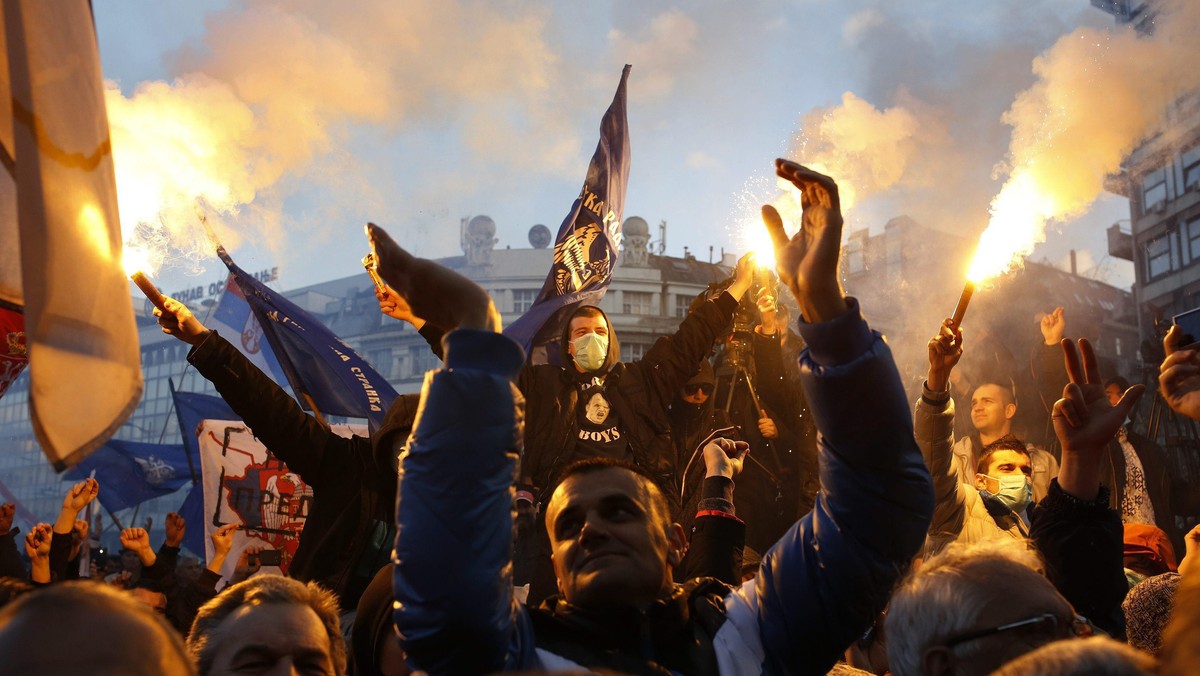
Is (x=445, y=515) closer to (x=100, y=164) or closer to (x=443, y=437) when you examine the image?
(x=443, y=437)

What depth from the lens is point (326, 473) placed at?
4203 millimetres

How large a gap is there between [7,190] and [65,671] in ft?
6.88

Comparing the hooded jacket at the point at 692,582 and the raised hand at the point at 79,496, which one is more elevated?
the hooded jacket at the point at 692,582

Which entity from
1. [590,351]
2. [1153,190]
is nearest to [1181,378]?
[590,351]

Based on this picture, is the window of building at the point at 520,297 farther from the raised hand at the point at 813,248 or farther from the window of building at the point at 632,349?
the raised hand at the point at 813,248

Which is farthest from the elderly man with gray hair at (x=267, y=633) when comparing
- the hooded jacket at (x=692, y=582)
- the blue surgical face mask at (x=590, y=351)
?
the blue surgical face mask at (x=590, y=351)

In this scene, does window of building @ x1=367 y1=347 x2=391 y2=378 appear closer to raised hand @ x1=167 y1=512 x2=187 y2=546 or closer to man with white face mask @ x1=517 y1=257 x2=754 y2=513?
raised hand @ x1=167 y1=512 x2=187 y2=546

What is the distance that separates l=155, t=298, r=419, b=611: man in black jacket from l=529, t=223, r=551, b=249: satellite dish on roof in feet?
194

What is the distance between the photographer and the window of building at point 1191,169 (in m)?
30.8

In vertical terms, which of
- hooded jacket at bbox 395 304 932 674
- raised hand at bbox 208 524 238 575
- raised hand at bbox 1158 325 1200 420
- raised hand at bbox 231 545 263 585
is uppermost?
raised hand at bbox 1158 325 1200 420

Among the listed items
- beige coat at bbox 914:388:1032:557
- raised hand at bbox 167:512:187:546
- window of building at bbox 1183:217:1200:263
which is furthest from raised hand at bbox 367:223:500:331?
window of building at bbox 1183:217:1200:263

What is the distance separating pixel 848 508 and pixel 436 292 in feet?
3.07

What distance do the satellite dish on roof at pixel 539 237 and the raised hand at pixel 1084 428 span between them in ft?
198

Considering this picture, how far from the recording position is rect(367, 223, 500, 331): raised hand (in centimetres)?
188
